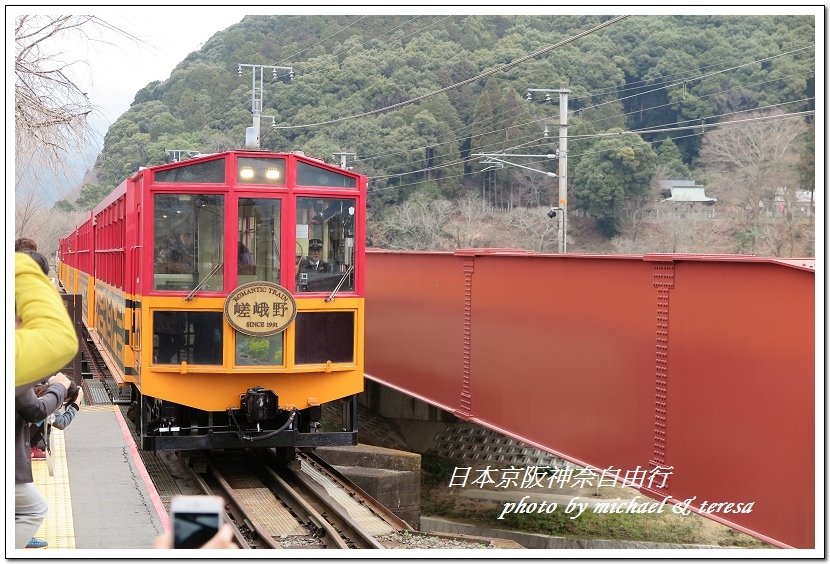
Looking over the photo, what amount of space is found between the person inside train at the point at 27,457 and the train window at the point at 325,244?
17.2 ft

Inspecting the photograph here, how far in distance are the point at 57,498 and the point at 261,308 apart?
2.81 m

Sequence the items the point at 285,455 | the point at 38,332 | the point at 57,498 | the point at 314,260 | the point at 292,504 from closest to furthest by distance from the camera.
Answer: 1. the point at 38,332
2. the point at 57,498
3. the point at 292,504
4. the point at 314,260
5. the point at 285,455

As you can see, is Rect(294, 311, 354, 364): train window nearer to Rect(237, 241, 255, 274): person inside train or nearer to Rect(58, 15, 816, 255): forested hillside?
Rect(237, 241, 255, 274): person inside train

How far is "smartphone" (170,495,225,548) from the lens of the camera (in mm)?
2090

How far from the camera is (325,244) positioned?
33.1 feet

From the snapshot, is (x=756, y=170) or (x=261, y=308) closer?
(x=261, y=308)

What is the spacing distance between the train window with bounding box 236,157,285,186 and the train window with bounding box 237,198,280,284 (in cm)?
19

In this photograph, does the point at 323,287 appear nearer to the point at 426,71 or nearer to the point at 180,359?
the point at 180,359

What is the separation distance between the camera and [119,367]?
11594 mm

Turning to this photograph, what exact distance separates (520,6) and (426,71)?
33631mm

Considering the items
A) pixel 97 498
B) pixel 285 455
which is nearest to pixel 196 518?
pixel 97 498

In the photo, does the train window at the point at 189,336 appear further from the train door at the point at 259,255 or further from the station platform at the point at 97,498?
the station platform at the point at 97,498

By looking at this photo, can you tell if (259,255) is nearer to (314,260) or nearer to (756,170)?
(314,260)

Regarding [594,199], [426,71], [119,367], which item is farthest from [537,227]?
[119,367]
